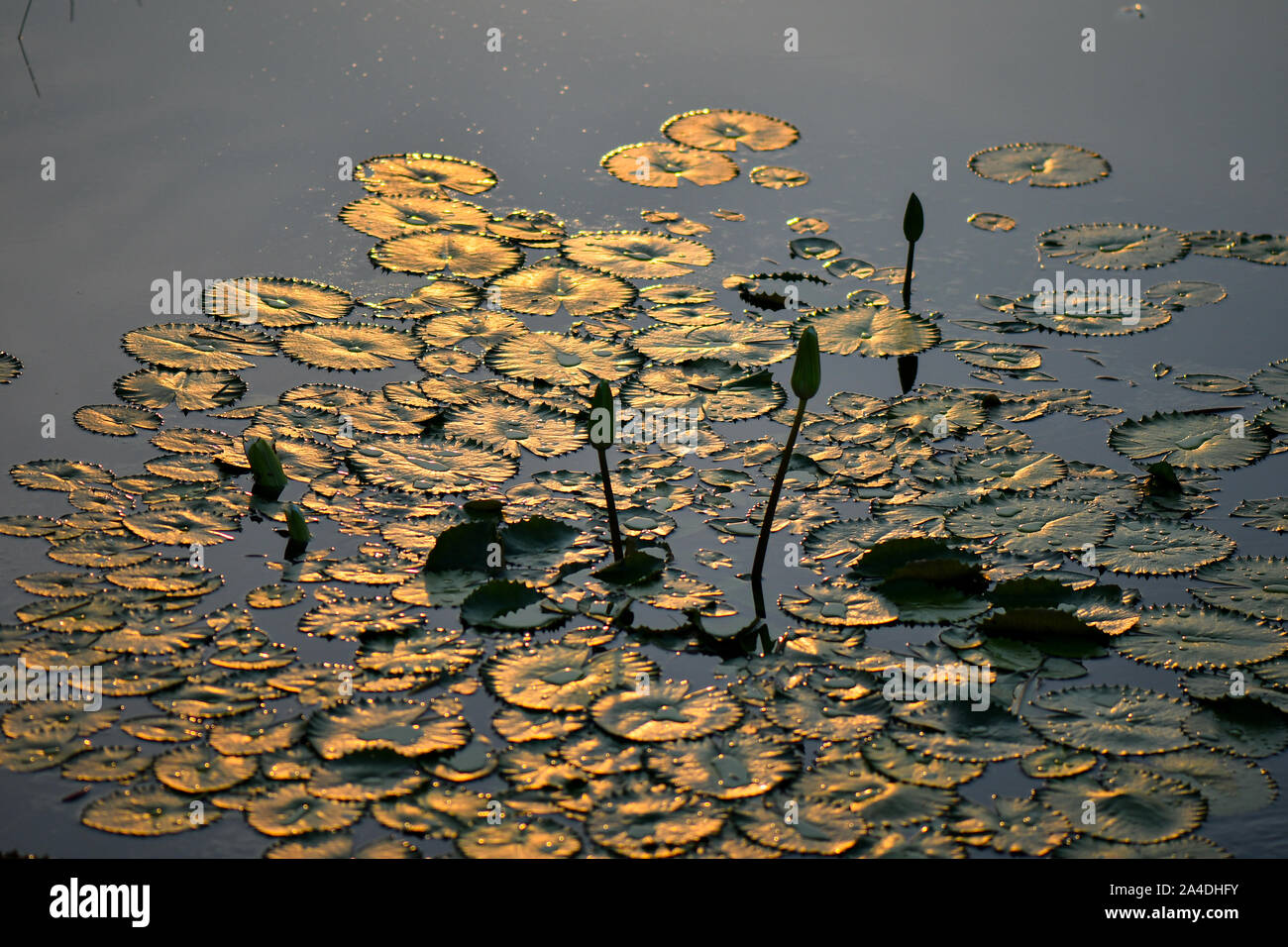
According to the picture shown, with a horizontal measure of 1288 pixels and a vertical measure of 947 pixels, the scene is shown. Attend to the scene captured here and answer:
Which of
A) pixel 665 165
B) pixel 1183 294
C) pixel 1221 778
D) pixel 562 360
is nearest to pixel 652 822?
pixel 1221 778

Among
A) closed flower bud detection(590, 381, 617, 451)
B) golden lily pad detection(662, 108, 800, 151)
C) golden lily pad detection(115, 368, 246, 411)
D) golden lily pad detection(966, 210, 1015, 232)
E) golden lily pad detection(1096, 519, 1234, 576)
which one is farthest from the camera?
golden lily pad detection(662, 108, 800, 151)

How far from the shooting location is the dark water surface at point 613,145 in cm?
456

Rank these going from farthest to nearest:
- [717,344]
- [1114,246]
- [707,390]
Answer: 1. [1114,246]
2. [717,344]
3. [707,390]

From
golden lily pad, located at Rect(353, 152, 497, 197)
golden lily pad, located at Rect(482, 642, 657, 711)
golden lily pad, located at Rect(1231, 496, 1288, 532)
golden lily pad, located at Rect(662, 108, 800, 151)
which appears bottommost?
golden lily pad, located at Rect(482, 642, 657, 711)

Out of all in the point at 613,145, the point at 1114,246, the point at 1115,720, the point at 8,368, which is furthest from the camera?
the point at 613,145

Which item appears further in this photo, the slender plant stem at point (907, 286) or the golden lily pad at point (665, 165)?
the golden lily pad at point (665, 165)

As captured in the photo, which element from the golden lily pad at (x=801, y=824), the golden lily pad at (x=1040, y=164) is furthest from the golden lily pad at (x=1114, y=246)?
the golden lily pad at (x=801, y=824)

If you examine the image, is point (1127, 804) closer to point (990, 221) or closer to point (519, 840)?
point (519, 840)

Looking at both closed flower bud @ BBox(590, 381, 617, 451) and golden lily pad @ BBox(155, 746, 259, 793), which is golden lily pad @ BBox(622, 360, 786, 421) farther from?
golden lily pad @ BBox(155, 746, 259, 793)

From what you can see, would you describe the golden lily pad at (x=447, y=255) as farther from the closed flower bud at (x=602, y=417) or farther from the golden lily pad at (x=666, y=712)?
the golden lily pad at (x=666, y=712)

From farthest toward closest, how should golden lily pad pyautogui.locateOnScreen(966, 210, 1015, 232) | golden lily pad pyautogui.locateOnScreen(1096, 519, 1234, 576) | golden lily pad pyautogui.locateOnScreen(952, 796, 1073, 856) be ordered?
golden lily pad pyautogui.locateOnScreen(966, 210, 1015, 232)
golden lily pad pyautogui.locateOnScreen(1096, 519, 1234, 576)
golden lily pad pyautogui.locateOnScreen(952, 796, 1073, 856)

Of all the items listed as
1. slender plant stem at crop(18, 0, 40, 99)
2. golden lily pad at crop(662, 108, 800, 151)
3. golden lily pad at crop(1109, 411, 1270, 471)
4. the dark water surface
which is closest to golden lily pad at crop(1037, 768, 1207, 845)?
the dark water surface

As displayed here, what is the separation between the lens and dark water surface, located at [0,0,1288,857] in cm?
456

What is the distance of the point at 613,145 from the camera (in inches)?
243
